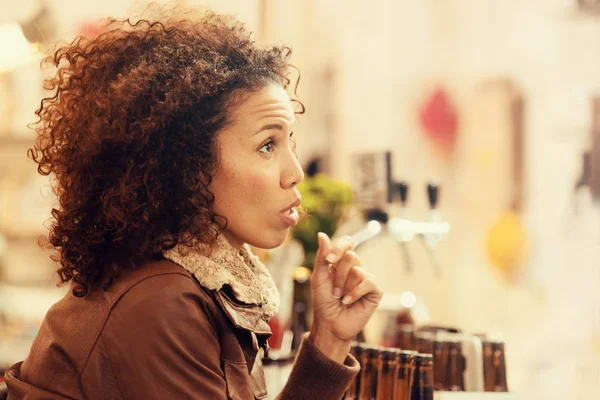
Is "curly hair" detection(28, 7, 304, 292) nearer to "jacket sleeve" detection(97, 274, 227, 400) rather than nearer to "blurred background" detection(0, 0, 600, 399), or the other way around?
"jacket sleeve" detection(97, 274, 227, 400)

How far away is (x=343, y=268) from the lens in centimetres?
137

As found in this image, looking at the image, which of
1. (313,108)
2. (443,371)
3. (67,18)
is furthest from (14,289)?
(443,371)

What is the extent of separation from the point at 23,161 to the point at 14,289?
74 cm

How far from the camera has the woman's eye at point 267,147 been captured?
1208 mm

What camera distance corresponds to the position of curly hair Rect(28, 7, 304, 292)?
1134mm

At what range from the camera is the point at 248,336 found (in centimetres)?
117

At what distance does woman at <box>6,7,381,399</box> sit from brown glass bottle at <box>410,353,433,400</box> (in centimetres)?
27

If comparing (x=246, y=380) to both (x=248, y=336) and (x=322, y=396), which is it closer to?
(x=248, y=336)

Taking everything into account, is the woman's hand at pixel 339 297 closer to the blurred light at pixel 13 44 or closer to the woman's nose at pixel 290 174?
the woman's nose at pixel 290 174

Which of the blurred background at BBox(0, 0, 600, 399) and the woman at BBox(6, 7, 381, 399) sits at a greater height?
the blurred background at BBox(0, 0, 600, 399)

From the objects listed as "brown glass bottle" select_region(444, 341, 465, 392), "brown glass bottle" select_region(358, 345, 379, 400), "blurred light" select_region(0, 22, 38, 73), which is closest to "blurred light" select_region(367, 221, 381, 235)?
"brown glass bottle" select_region(444, 341, 465, 392)

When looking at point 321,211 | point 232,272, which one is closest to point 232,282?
point 232,272

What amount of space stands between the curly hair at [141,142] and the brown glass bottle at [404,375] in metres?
0.43

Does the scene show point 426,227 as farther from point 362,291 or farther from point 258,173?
point 258,173
